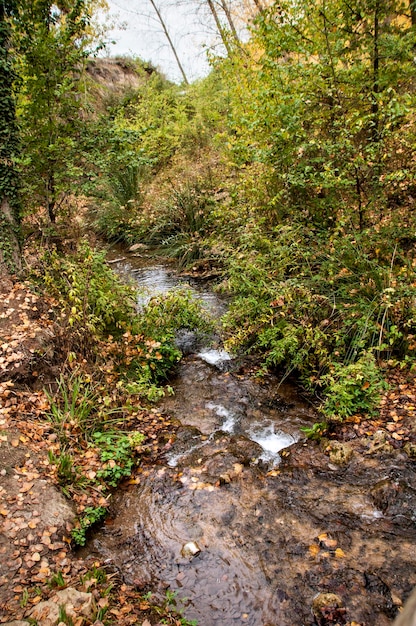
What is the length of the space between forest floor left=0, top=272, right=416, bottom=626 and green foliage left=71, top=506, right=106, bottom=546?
2.7 inches

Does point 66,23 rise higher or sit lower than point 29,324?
higher

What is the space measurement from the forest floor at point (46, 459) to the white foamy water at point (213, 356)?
1.53 meters

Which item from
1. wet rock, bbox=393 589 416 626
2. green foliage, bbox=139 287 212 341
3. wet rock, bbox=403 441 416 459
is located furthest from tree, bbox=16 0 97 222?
wet rock, bbox=393 589 416 626

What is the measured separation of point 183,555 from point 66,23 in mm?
7352

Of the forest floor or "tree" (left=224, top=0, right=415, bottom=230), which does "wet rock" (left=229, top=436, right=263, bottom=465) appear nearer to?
the forest floor

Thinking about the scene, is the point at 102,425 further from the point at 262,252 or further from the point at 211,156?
the point at 211,156

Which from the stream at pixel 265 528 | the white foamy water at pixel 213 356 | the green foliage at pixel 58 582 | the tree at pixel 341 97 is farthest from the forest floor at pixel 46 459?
the tree at pixel 341 97

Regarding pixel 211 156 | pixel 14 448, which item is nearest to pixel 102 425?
pixel 14 448

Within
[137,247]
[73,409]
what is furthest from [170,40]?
[73,409]

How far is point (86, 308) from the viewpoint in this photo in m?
5.08

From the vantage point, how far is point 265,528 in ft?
10.9

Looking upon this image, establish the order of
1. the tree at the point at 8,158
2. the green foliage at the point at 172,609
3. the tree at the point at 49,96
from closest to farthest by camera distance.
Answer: the green foliage at the point at 172,609
the tree at the point at 8,158
the tree at the point at 49,96

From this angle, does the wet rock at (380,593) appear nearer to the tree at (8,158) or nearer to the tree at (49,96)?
the tree at (8,158)

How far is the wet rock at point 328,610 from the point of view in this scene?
2551 mm
